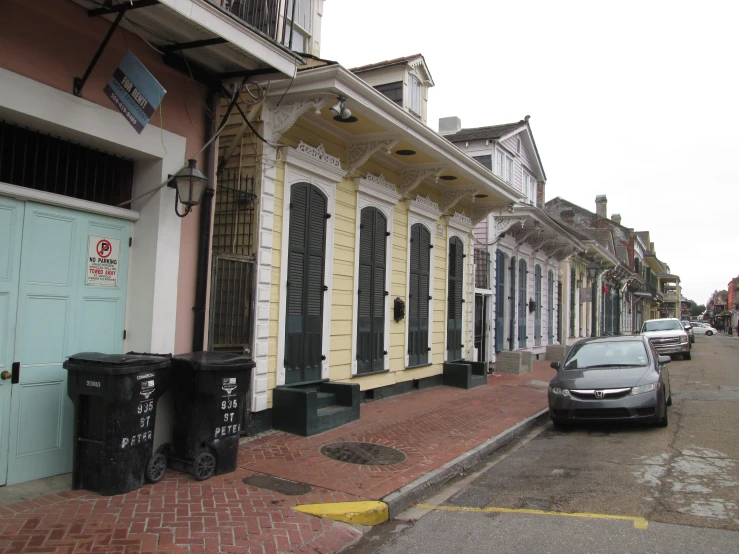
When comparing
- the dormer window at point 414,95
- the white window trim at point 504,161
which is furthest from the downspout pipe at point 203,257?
the white window trim at point 504,161

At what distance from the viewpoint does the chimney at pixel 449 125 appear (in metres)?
19.4

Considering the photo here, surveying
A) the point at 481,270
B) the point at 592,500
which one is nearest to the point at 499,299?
the point at 481,270

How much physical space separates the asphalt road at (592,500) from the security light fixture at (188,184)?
3.66 metres

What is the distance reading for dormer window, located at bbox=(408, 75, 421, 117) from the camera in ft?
39.8

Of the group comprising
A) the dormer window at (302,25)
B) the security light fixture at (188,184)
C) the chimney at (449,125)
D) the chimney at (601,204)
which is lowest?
the security light fixture at (188,184)

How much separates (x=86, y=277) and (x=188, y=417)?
1657 millimetres

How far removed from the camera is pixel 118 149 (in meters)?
5.67

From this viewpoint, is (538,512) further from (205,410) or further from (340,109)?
(340,109)

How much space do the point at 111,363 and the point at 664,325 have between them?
23861 millimetres

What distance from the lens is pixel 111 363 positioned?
15.3ft

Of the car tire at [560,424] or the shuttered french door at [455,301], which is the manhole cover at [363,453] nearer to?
the car tire at [560,424]

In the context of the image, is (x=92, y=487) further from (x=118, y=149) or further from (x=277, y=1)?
(x=277, y=1)

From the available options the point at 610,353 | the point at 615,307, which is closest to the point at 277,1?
the point at 610,353

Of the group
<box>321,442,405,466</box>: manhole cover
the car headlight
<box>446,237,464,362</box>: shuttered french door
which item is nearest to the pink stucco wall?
<box>321,442,405,466</box>: manhole cover
